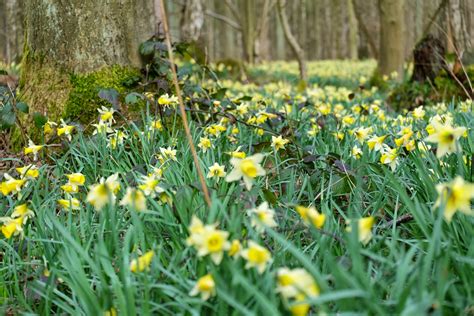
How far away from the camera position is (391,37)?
9234 mm

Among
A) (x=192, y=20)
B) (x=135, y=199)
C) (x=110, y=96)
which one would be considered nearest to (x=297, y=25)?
(x=192, y=20)

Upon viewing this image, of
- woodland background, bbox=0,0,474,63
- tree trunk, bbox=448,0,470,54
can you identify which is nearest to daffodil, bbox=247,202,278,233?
woodland background, bbox=0,0,474,63

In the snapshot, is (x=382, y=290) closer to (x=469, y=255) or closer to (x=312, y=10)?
(x=469, y=255)

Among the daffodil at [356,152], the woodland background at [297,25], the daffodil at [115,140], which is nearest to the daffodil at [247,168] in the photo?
the daffodil at [356,152]

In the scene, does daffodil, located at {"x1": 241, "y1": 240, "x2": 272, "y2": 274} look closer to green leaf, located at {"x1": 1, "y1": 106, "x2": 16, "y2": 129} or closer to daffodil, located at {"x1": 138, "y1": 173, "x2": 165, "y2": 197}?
daffodil, located at {"x1": 138, "y1": 173, "x2": 165, "y2": 197}

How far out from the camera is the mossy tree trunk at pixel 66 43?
10.3ft

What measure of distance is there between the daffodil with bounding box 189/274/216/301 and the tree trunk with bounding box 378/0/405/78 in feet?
27.8

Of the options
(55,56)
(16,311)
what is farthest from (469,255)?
(55,56)

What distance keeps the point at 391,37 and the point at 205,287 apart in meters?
8.81

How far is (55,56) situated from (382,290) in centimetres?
252

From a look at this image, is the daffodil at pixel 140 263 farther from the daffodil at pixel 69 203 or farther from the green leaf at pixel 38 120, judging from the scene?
the green leaf at pixel 38 120

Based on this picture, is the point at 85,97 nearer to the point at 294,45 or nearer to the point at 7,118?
the point at 7,118

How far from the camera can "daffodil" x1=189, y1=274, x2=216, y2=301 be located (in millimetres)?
1158

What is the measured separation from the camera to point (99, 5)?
3.19 m
